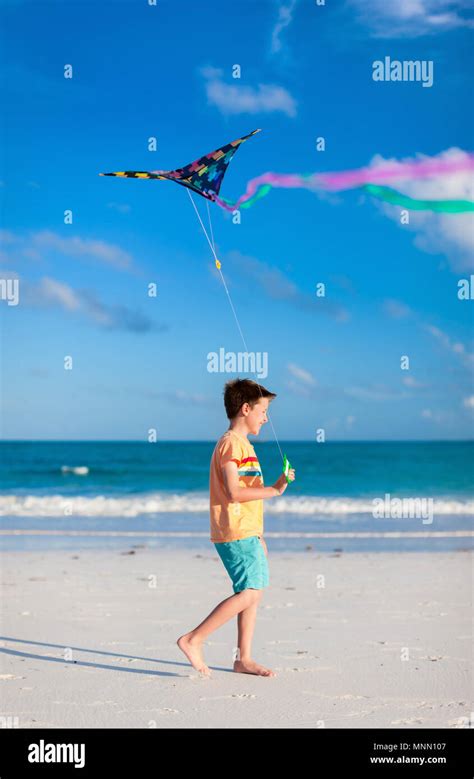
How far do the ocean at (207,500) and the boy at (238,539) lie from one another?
19.7ft

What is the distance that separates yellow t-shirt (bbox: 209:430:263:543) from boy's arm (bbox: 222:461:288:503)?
0.05 meters

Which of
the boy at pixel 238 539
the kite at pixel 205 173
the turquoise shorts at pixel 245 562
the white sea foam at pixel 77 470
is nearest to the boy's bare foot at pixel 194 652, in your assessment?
the boy at pixel 238 539

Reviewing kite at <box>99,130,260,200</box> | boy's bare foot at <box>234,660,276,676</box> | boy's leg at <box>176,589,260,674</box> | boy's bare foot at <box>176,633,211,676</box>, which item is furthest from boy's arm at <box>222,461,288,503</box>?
kite at <box>99,130,260,200</box>

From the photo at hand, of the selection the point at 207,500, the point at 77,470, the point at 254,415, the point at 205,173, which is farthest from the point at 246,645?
the point at 77,470

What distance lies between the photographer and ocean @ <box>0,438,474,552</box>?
12.3m

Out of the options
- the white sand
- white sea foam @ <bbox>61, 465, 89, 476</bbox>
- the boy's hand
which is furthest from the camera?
white sea foam @ <bbox>61, 465, 89, 476</bbox>

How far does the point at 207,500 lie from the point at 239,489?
17.2m

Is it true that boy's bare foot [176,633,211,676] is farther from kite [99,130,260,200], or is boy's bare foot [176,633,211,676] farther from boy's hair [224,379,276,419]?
kite [99,130,260,200]

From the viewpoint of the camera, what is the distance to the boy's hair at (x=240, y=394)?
5.13 m

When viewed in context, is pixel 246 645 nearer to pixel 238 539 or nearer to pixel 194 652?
pixel 194 652

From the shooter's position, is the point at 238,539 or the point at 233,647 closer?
the point at 238,539

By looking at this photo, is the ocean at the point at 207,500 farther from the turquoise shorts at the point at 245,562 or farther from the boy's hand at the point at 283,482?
the boy's hand at the point at 283,482

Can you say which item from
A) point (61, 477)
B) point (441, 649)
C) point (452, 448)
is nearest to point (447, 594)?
point (441, 649)

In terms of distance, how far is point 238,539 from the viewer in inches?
194
